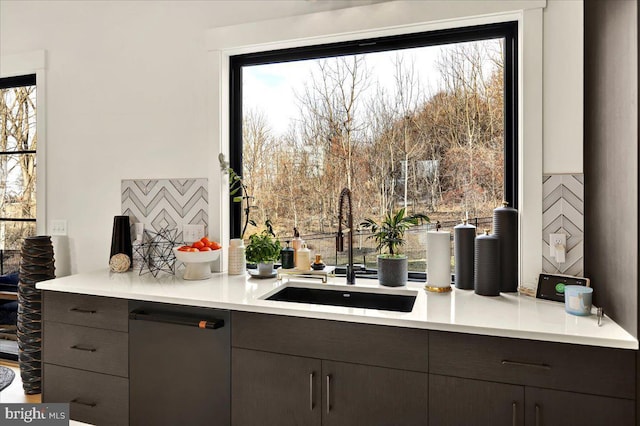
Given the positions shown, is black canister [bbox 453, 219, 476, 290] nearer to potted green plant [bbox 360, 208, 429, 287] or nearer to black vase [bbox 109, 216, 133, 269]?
potted green plant [bbox 360, 208, 429, 287]

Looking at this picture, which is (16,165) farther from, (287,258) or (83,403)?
(287,258)

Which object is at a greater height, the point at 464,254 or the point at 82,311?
the point at 464,254

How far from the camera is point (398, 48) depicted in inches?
91.7

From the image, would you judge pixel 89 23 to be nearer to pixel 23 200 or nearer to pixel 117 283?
pixel 23 200

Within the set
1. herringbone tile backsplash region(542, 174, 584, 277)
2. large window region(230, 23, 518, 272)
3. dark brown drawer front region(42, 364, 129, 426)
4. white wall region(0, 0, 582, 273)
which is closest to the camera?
herringbone tile backsplash region(542, 174, 584, 277)

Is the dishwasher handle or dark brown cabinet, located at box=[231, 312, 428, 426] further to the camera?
the dishwasher handle

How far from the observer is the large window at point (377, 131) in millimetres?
2170

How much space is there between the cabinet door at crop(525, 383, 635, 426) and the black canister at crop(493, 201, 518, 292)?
24.2 inches

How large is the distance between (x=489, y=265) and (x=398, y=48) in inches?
49.1

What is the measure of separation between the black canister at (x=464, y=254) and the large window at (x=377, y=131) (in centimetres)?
22

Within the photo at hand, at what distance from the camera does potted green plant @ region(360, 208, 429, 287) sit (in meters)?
2.10

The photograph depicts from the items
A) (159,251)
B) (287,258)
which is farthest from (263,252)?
(159,251)

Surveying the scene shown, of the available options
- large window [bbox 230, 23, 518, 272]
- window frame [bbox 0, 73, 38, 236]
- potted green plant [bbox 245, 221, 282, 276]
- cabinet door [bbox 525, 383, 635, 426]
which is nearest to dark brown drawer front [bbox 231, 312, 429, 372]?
cabinet door [bbox 525, 383, 635, 426]

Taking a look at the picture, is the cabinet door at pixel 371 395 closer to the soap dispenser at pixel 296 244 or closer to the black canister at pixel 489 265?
the black canister at pixel 489 265
